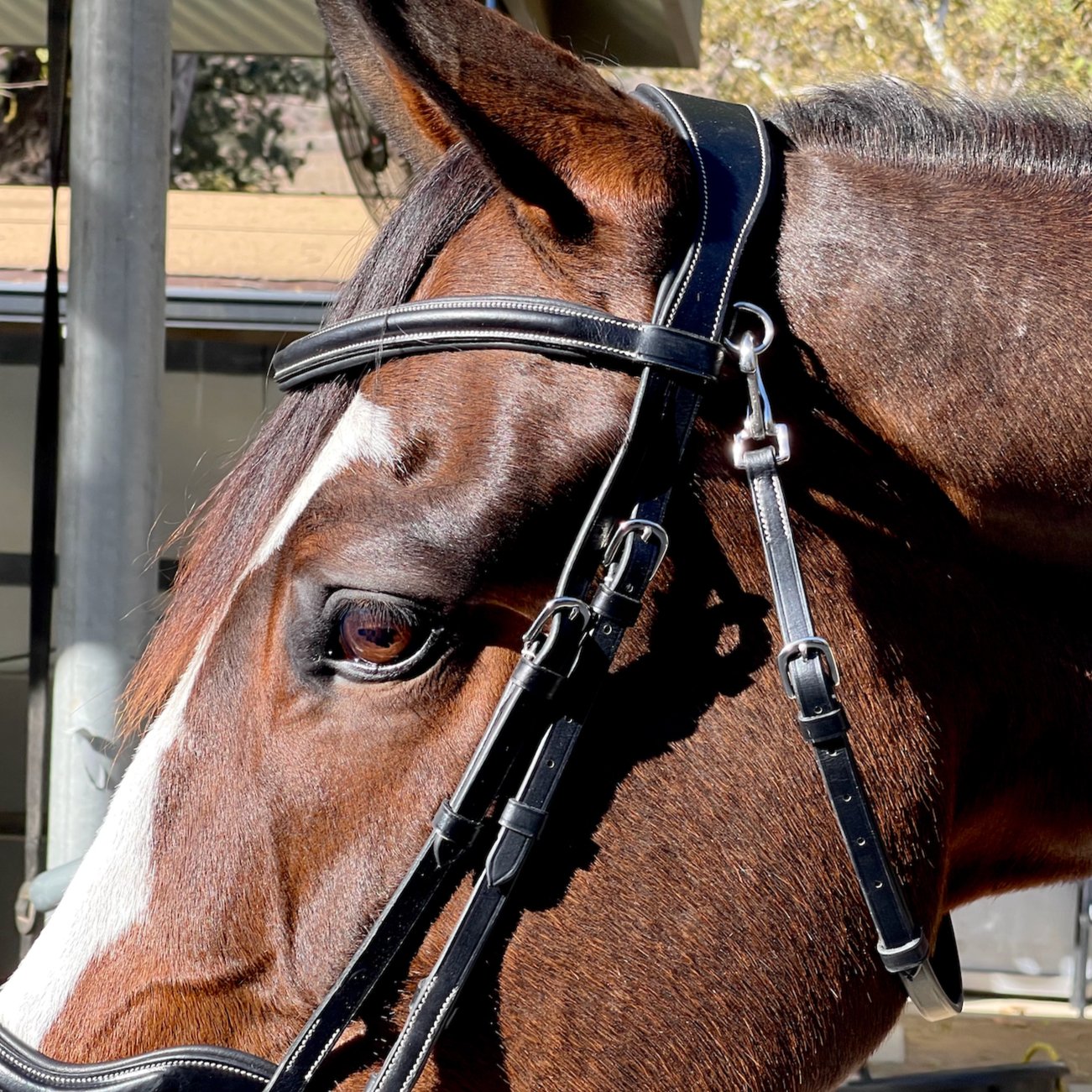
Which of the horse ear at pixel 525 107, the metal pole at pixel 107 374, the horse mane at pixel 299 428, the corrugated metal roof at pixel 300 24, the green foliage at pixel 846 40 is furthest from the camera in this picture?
the green foliage at pixel 846 40

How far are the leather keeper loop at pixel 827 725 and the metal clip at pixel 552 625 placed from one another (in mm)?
232

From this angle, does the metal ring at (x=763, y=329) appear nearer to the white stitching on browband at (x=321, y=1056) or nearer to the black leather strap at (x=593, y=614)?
the black leather strap at (x=593, y=614)

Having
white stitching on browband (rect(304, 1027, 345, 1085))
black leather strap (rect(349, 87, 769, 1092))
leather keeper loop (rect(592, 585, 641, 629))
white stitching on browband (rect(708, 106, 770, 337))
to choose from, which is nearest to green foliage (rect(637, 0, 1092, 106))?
white stitching on browband (rect(708, 106, 770, 337))

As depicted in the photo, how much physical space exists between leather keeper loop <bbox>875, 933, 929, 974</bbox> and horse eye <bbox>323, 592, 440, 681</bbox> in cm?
54

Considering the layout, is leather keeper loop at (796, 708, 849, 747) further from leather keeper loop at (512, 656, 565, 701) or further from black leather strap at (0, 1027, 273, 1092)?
black leather strap at (0, 1027, 273, 1092)

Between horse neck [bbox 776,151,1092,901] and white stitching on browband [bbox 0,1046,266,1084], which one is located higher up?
horse neck [bbox 776,151,1092,901]

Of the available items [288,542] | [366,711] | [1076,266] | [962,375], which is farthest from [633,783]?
[1076,266]

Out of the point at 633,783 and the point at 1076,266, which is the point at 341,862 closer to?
the point at 633,783

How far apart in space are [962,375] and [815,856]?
0.51 m

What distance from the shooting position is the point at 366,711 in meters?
1.16

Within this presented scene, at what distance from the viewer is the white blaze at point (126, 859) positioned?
1181mm

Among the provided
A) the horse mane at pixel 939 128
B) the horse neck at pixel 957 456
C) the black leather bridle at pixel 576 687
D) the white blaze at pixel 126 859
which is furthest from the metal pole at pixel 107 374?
the horse neck at pixel 957 456

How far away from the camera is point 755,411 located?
3.78 ft

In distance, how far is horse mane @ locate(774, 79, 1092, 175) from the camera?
1386 millimetres
